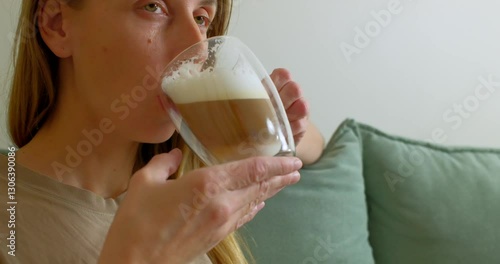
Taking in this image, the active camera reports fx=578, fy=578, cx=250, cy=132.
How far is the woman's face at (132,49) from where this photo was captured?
75 centimetres

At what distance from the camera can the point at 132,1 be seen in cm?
77

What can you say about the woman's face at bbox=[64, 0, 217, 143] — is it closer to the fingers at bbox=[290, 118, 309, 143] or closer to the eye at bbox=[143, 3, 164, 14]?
the eye at bbox=[143, 3, 164, 14]

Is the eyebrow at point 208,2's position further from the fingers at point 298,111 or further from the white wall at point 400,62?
the white wall at point 400,62

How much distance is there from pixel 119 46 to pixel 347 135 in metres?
0.72

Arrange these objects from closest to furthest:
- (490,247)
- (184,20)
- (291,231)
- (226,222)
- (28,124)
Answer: (226,222), (184,20), (28,124), (291,231), (490,247)

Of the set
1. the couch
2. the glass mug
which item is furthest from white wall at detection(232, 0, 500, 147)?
the glass mug

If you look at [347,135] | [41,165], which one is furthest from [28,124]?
[347,135]

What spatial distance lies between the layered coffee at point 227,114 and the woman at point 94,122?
47mm

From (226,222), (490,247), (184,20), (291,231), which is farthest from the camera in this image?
(490,247)

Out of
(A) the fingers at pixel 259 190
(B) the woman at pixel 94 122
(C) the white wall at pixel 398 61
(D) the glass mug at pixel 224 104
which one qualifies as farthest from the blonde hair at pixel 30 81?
(C) the white wall at pixel 398 61

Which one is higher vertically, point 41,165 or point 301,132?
point 301,132

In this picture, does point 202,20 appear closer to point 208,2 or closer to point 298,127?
point 208,2

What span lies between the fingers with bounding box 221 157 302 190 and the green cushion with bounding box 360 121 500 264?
821 millimetres

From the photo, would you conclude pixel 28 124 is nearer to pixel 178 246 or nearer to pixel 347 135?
pixel 178 246
